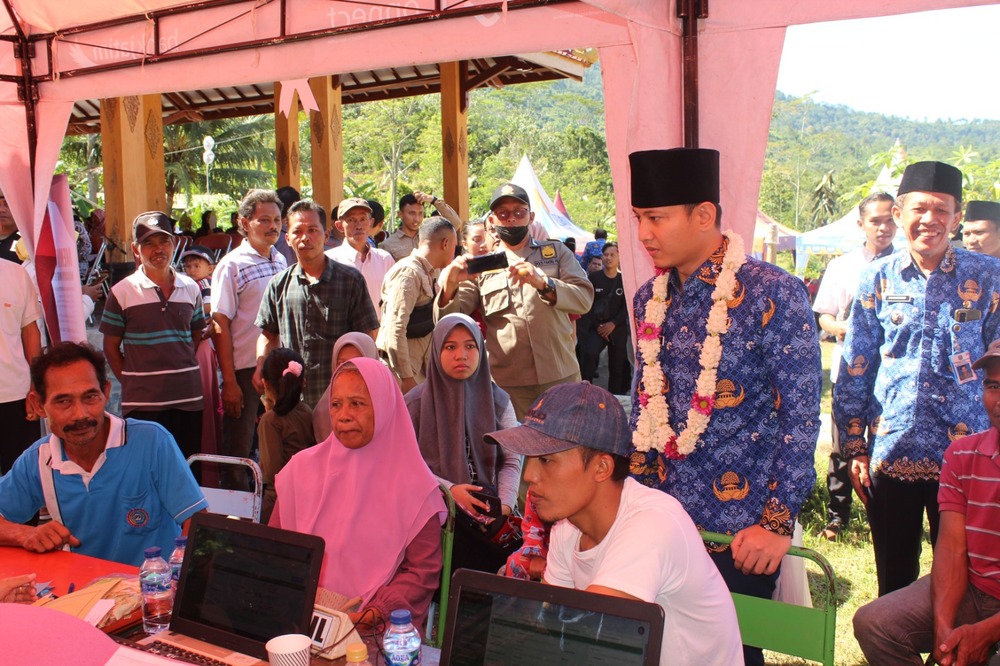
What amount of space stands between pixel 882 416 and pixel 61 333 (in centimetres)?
505

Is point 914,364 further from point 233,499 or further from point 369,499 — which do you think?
point 233,499

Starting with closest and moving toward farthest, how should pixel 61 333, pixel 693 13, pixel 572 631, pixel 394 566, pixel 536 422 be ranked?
pixel 572 631 → pixel 536 422 → pixel 394 566 → pixel 693 13 → pixel 61 333

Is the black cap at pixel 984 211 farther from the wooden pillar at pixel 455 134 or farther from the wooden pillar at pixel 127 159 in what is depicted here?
the wooden pillar at pixel 127 159

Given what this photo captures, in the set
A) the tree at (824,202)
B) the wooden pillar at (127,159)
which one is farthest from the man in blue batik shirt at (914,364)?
the tree at (824,202)

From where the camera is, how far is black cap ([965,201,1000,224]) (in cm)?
605

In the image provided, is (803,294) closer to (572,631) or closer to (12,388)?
(572,631)

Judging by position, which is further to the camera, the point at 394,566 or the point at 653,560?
the point at 394,566

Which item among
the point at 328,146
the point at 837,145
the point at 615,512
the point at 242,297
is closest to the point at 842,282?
the point at 242,297

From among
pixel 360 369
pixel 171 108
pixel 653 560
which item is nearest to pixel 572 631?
pixel 653 560

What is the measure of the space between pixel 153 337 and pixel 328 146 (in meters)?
8.29

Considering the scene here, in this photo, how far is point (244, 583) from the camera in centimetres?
200

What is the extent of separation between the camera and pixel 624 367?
9.50 metres

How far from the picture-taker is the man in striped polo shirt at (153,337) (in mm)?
4973

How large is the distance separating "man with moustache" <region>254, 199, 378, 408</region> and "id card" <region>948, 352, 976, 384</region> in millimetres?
2953
